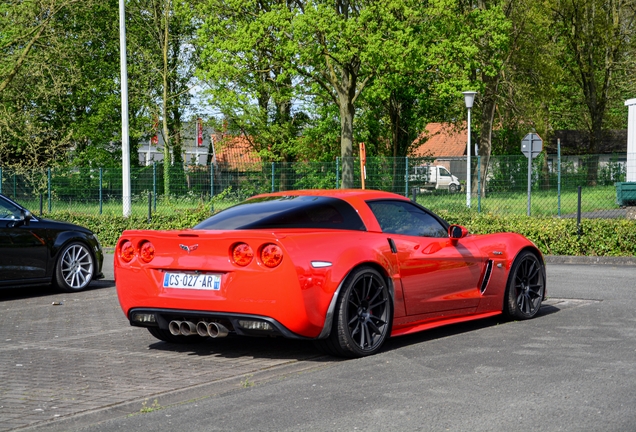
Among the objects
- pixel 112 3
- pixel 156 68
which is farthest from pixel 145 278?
pixel 112 3

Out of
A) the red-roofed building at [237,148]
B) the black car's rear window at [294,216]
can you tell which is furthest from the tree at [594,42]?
the black car's rear window at [294,216]

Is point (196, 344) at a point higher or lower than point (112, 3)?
lower

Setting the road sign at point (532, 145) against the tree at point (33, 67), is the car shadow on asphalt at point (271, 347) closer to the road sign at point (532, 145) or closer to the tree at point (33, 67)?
the road sign at point (532, 145)

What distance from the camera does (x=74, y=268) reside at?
12.3 meters

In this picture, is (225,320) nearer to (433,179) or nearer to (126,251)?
(126,251)

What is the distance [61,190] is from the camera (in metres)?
30.6

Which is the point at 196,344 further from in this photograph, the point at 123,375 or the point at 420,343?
the point at 420,343

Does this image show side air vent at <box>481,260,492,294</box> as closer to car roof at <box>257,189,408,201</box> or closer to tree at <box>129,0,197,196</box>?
car roof at <box>257,189,408,201</box>

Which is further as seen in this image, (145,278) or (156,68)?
(156,68)

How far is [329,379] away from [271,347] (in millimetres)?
1499

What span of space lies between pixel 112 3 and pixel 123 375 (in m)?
44.1

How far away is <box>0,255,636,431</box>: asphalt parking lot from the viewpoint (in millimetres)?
5129

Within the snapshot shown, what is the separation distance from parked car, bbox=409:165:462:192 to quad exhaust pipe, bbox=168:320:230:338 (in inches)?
770

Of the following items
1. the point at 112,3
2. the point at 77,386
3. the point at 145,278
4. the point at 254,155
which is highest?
the point at 112,3
